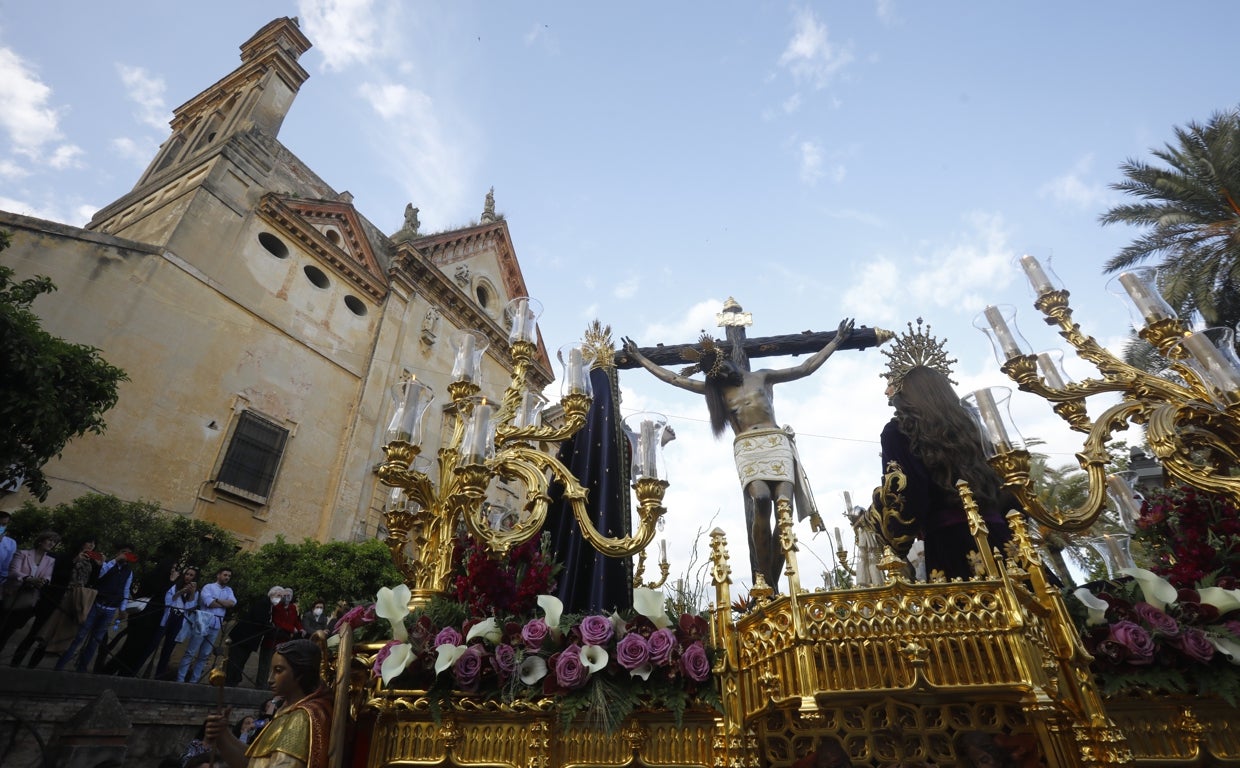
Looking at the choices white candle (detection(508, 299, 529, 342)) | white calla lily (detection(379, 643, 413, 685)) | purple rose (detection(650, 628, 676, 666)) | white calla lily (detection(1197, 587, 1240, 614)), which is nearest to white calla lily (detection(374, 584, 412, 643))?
white calla lily (detection(379, 643, 413, 685))

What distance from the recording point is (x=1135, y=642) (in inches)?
111

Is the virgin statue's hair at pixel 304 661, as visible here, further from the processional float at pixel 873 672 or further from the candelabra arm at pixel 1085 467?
the candelabra arm at pixel 1085 467

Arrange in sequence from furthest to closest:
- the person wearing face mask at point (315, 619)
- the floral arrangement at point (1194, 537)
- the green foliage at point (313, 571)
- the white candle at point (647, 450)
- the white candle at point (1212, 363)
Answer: the green foliage at point (313, 571) → the person wearing face mask at point (315, 619) → the white candle at point (647, 450) → the white candle at point (1212, 363) → the floral arrangement at point (1194, 537)

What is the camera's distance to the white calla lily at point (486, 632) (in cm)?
340

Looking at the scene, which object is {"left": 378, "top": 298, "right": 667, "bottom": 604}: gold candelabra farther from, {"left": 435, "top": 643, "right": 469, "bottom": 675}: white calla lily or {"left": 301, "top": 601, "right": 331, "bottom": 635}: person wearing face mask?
{"left": 301, "top": 601, "right": 331, "bottom": 635}: person wearing face mask

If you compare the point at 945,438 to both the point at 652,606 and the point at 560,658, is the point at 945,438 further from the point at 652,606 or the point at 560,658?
the point at 560,658

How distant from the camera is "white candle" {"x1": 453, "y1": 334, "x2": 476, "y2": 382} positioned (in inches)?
190

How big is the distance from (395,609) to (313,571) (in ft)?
36.4

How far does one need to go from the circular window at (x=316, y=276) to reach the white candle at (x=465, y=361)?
1580 cm

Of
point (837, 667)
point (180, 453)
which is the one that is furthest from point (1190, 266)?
point (180, 453)

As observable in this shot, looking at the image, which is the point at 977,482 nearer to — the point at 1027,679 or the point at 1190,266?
the point at 1027,679

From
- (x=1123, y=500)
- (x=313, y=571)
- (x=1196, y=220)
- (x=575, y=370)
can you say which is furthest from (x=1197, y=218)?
(x=313, y=571)

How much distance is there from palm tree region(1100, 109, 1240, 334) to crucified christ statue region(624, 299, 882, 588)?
16.0 metres

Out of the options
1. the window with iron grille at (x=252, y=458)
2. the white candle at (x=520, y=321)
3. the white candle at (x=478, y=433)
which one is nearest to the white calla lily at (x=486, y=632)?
the white candle at (x=478, y=433)
